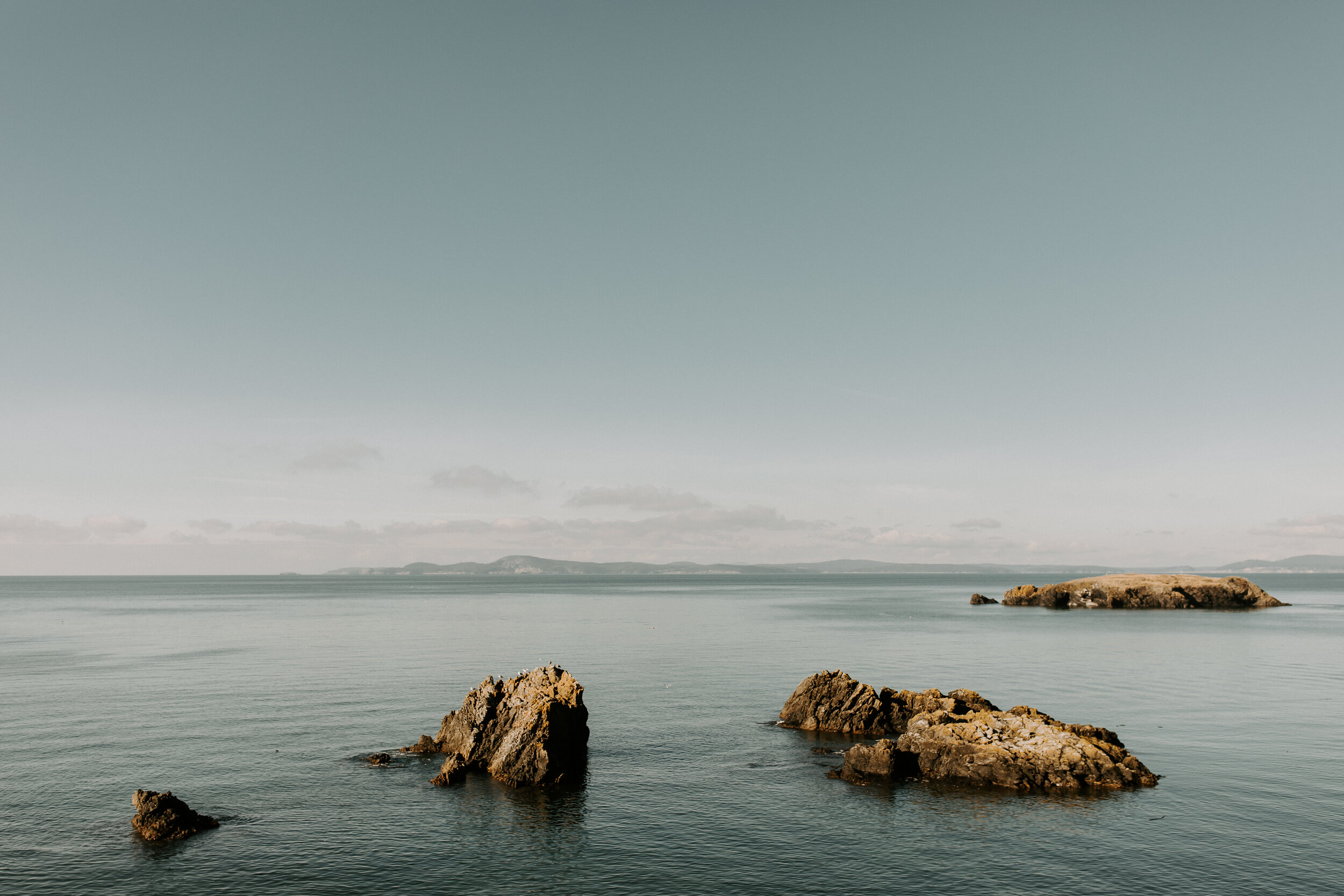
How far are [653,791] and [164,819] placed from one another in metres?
19.7

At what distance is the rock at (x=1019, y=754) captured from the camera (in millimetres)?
37406

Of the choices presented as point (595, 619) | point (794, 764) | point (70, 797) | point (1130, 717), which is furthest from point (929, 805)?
point (595, 619)

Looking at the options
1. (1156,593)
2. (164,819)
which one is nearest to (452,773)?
(164,819)

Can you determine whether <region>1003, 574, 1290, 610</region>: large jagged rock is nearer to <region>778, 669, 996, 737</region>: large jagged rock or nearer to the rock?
<region>778, 669, 996, 737</region>: large jagged rock

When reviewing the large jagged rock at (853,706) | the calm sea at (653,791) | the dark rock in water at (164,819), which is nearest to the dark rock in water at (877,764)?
the calm sea at (653,791)

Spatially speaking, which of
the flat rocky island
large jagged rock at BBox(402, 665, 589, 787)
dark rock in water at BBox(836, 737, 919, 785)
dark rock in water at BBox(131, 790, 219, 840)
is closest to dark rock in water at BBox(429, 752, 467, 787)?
large jagged rock at BBox(402, 665, 589, 787)

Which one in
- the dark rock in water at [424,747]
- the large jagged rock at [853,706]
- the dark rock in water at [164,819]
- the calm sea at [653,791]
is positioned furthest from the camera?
the large jagged rock at [853,706]

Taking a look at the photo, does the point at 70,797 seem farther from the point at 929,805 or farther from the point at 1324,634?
the point at 1324,634

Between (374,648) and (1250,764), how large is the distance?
85.1 m

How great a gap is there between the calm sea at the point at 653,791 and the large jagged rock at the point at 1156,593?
85779 millimetres

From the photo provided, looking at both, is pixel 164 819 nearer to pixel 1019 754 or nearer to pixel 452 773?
pixel 452 773

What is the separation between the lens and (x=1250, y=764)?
4100cm

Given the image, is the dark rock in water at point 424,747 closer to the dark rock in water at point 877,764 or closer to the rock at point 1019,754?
the dark rock in water at point 877,764

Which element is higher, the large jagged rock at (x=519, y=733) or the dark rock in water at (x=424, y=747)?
the large jagged rock at (x=519, y=733)
